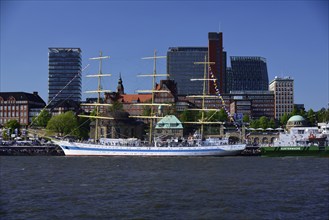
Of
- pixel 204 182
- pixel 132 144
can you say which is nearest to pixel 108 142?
pixel 132 144

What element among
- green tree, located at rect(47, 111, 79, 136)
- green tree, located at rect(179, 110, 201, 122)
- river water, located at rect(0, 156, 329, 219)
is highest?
green tree, located at rect(179, 110, 201, 122)

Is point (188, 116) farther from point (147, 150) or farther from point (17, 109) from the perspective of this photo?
point (17, 109)

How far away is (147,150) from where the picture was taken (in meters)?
101

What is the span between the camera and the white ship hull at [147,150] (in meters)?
99.4

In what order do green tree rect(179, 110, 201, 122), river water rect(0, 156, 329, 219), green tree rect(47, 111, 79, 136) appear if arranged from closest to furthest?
→ river water rect(0, 156, 329, 219) < green tree rect(47, 111, 79, 136) < green tree rect(179, 110, 201, 122)

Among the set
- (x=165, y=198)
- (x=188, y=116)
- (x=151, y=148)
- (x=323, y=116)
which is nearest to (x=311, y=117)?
(x=323, y=116)

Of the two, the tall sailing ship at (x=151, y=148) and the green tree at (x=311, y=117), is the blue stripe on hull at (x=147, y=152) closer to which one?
the tall sailing ship at (x=151, y=148)

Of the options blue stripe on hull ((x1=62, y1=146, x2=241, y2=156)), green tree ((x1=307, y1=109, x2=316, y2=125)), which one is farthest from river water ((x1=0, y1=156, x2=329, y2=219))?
green tree ((x1=307, y1=109, x2=316, y2=125))

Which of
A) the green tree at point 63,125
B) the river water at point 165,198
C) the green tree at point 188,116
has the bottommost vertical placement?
the river water at point 165,198

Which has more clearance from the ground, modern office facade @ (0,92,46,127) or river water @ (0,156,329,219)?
modern office facade @ (0,92,46,127)

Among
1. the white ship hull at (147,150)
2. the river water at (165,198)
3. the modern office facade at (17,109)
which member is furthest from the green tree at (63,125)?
the river water at (165,198)

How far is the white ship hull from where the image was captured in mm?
99438

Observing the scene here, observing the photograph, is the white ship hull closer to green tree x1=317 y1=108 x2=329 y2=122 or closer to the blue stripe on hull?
the blue stripe on hull

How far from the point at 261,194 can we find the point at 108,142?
74349 mm
